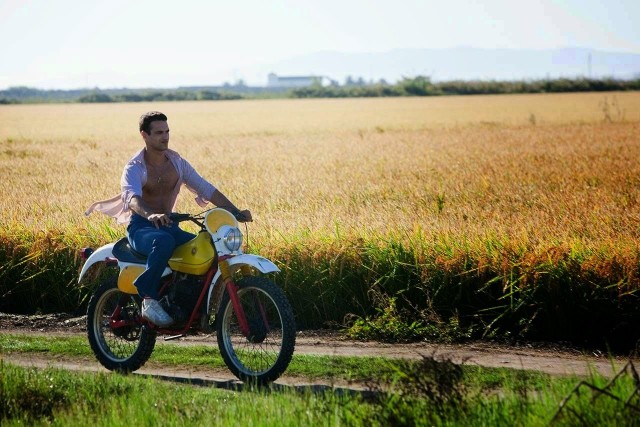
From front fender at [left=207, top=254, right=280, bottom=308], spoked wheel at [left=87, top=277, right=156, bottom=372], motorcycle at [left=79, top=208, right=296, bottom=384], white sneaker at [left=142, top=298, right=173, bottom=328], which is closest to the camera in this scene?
front fender at [left=207, top=254, right=280, bottom=308]

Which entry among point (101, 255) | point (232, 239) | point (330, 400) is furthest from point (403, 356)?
point (101, 255)

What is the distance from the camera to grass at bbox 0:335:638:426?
6539mm

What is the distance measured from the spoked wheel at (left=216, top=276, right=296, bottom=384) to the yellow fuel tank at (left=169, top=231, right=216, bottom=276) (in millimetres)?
312

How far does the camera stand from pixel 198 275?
8773mm

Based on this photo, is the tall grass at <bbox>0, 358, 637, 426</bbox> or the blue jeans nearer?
the tall grass at <bbox>0, 358, 637, 426</bbox>

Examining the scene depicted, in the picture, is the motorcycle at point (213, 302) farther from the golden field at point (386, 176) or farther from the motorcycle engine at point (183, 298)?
the golden field at point (386, 176)

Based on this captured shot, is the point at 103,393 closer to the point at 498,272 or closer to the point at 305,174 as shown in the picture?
the point at 498,272

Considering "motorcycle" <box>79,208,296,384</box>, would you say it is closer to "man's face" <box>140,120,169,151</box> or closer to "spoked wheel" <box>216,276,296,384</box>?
"spoked wheel" <box>216,276,296,384</box>

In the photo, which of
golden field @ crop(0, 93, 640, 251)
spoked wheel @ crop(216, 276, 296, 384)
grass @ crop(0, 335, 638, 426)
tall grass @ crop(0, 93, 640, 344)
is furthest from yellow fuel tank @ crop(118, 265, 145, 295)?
golden field @ crop(0, 93, 640, 251)

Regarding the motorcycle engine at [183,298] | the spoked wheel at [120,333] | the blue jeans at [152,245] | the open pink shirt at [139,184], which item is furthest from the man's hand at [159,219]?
the spoked wheel at [120,333]

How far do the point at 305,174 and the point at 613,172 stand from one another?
710 centimetres

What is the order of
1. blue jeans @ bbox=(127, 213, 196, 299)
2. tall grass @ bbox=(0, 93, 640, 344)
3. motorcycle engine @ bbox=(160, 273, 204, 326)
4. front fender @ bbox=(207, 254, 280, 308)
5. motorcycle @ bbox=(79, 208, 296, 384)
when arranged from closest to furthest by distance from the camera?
1. front fender @ bbox=(207, 254, 280, 308)
2. motorcycle @ bbox=(79, 208, 296, 384)
3. blue jeans @ bbox=(127, 213, 196, 299)
4. motorcycle engine @ bbox=(160, 273, 204, 326)
5. tall grass @ bbox=(0, 93, 640, 344)

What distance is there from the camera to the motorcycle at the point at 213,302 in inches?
329

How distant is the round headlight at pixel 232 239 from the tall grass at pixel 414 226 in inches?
113
